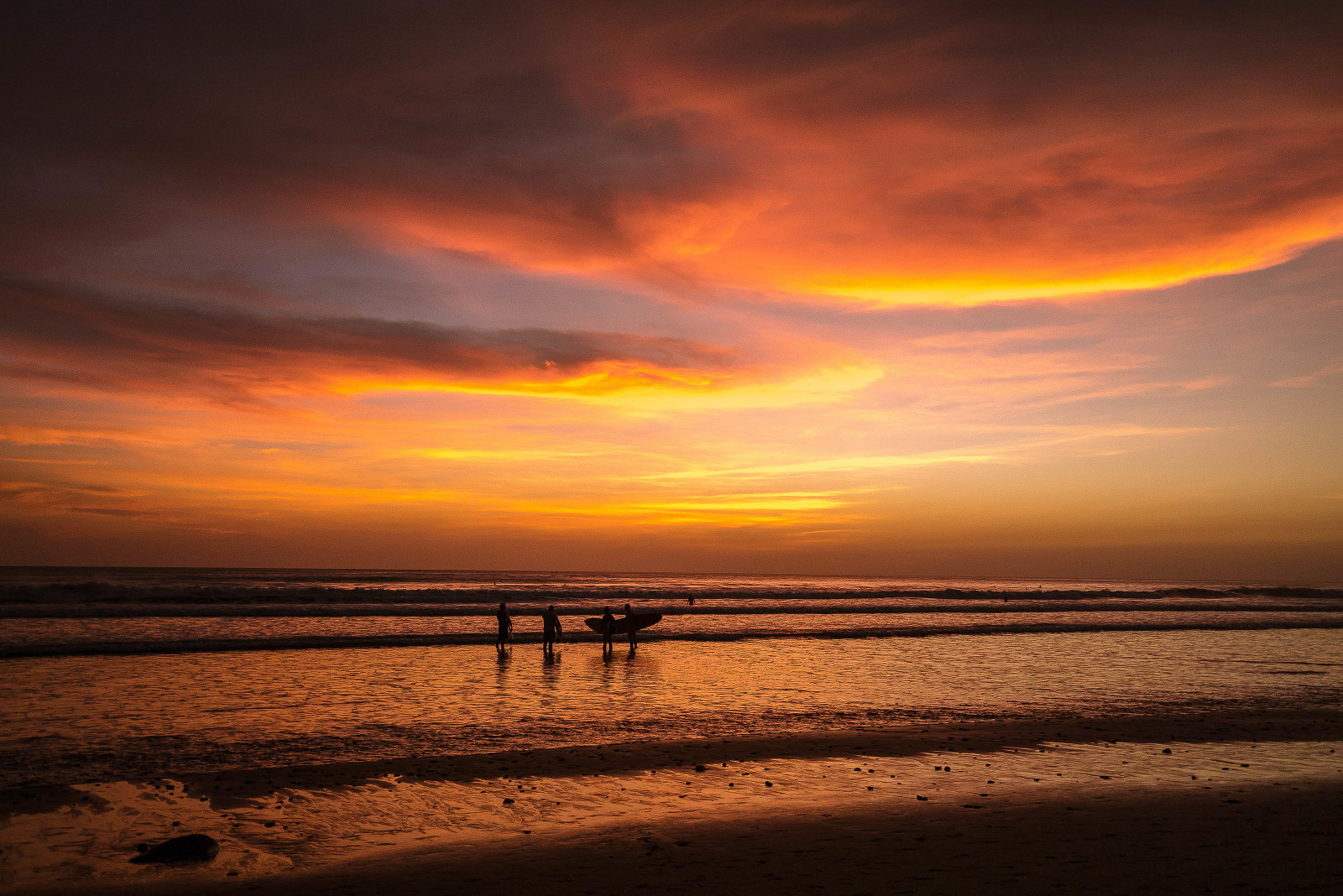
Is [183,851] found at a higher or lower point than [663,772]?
higher

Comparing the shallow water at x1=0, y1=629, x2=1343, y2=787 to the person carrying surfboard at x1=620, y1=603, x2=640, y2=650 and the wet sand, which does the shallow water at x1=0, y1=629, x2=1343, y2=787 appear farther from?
the wet sand

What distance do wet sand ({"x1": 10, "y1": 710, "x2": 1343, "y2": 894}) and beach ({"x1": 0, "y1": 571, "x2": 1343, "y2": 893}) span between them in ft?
0.16

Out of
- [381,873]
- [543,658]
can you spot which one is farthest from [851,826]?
[543,658]

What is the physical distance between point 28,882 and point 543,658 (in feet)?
68.5

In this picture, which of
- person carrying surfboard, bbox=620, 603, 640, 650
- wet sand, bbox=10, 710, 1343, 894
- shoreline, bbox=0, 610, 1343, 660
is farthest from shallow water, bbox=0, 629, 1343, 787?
wet sand, bbox=10, 710, 1343, 894

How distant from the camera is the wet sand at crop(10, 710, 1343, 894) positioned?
7973 mm

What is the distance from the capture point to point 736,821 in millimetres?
9789

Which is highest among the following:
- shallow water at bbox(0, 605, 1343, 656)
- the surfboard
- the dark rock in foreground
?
the dark rock in foreground

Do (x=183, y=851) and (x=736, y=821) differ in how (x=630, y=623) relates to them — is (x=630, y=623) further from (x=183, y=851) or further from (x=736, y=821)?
(x=183, y=851)

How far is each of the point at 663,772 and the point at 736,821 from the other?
8.93ft

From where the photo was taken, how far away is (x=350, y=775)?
12.0m

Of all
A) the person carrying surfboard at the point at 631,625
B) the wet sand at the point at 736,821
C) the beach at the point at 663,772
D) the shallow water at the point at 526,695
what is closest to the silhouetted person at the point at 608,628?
the person carrying surfboard at the point at 631,625

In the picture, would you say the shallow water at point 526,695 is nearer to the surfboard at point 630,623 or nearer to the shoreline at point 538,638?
the surfboard at point 630,623

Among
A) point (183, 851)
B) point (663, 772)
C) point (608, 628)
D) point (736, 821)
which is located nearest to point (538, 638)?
point (608, 628)
